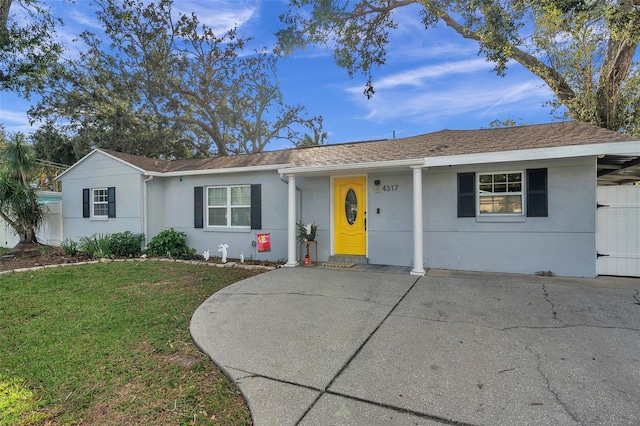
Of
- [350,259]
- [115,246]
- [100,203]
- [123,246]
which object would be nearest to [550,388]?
[350,259]

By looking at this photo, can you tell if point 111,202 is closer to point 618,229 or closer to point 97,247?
point 97,247

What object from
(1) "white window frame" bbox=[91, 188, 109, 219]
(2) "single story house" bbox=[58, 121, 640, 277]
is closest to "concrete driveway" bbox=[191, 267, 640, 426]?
(2) "single story house" bbox=[58, 121, 640, 277]

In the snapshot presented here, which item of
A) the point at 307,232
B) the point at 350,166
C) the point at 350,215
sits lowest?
the point at 307,232

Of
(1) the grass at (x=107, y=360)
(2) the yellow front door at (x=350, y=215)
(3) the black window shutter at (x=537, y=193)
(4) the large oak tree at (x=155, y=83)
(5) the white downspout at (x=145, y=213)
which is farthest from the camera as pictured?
(4) the large oak tree at (x=155, y=83)

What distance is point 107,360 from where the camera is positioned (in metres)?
3.30

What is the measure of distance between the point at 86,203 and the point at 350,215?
9.58 m

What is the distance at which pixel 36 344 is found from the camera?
3.69 meters

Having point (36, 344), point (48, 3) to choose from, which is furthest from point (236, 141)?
point (36, 344)

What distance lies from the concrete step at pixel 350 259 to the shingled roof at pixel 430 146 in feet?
7.96

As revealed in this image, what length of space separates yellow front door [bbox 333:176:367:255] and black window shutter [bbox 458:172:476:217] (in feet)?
7.27

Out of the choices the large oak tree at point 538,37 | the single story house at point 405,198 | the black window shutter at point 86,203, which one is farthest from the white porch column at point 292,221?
the black window shutter at point 86,203

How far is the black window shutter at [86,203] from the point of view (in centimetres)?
1128

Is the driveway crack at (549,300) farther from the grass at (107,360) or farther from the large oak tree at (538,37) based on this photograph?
the large oak tree at (538,37)

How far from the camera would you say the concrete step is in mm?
8070
